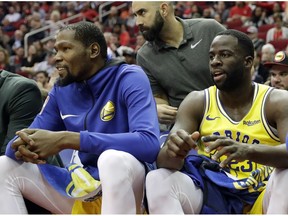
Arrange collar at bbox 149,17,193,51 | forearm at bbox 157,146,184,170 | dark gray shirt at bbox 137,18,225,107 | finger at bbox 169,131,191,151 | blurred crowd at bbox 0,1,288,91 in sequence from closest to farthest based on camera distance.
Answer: finger at bbox 169,131,191,151 < forearm at bbox 157,146,184,170 < dark gray shirt at bbox 137,18,225,107 < collar at bbox 149,17,193,51 < blurred crowd at bbox 0,1,288,91

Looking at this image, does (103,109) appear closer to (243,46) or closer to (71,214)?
(71,214)

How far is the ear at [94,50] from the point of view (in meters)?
3.32

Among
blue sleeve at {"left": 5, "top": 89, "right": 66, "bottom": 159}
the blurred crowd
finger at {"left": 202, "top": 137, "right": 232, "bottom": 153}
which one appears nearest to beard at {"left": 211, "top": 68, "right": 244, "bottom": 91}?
finger at {"left": 202, "top": 137, "right": 232, "bottom": 153}

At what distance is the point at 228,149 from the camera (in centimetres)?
268

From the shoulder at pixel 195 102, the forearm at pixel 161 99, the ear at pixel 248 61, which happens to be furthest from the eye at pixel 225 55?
the forearm at pixel 161 99

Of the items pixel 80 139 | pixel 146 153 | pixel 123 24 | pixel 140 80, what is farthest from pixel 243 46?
pixel 123 24

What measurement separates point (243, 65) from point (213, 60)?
161 mm

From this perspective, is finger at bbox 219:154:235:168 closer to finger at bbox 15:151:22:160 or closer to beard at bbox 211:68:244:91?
beard at bbox 211:68:244:91

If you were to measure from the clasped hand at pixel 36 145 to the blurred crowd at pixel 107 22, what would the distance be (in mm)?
7257

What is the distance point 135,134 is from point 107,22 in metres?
12.9

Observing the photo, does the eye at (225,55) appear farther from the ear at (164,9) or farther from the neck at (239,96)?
the ear at (164,9)

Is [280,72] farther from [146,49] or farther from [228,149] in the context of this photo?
[228,149]

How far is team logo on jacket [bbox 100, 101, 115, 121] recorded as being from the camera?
322 cm

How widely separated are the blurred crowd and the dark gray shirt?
19.1ft
